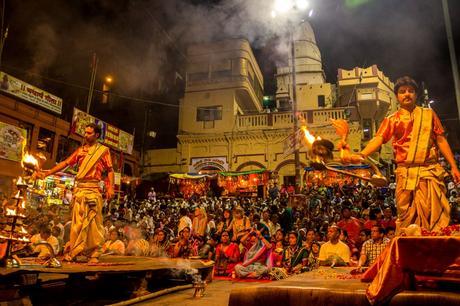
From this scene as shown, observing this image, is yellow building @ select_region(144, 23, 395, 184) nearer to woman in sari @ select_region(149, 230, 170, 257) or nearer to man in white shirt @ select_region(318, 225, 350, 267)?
woman in sari @ select_region(149, 230, 170, 257)

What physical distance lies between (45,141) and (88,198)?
1548cm

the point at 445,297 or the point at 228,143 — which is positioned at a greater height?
the point at 228,143

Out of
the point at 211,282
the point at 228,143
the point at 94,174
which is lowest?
the point at 211,282

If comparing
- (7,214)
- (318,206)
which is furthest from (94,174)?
(318,206)

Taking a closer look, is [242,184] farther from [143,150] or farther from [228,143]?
[143,150]

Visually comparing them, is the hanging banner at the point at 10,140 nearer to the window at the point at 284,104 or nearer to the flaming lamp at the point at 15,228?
the flaming lamp at the point at 15,228

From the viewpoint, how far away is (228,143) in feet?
76.2

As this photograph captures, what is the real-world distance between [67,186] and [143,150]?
8.44m

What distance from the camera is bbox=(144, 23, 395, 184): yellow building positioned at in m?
22.2

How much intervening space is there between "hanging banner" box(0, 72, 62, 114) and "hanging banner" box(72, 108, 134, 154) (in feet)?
3.83

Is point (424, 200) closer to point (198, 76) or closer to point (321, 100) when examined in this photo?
point (198, 76)

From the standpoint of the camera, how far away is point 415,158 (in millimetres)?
3615

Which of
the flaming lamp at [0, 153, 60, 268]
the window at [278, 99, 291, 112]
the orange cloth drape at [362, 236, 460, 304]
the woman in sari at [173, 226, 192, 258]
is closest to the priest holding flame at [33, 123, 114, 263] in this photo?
the flaming lamp at [0, 153, 60, 268]

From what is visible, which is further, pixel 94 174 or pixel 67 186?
pixel 67 186
